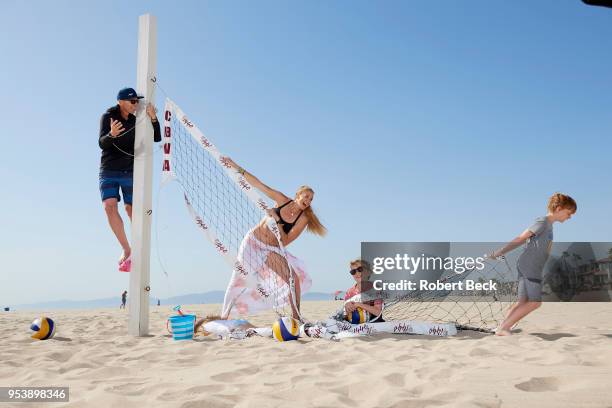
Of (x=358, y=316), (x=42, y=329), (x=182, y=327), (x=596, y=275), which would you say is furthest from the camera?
(x=596, y=275)

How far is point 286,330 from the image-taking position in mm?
4762

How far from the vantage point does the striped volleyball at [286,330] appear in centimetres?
477

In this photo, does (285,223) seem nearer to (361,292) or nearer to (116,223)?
(361,292)

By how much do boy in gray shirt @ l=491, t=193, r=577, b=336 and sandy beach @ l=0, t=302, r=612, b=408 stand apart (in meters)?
0.35

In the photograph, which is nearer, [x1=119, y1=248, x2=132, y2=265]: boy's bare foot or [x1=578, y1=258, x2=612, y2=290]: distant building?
[x1=119, y1=248, x2=132, y2=265]: boy's bare foot

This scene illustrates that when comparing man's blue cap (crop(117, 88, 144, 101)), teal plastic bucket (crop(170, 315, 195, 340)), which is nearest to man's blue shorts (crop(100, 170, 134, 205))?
man's blue cap (crop(117, 88, 144, 101))

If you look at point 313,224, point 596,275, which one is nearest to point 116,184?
point 313,224

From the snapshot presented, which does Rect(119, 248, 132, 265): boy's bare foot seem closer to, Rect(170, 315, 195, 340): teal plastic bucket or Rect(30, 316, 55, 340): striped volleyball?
Rect(30, 316, 55, 340): striped volleyball

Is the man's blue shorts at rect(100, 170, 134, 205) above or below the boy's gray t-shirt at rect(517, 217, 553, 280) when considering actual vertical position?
above

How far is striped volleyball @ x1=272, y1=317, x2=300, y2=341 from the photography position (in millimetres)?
4770

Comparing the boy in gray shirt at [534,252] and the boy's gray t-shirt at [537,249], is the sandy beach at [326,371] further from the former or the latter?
the boy's gray t-shirt at [537,249]

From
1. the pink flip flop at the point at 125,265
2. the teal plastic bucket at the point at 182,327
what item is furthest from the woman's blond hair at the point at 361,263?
the pink flip flop at the point at 125,265

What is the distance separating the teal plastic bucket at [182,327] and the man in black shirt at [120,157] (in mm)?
1355

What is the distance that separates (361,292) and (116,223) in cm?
305
